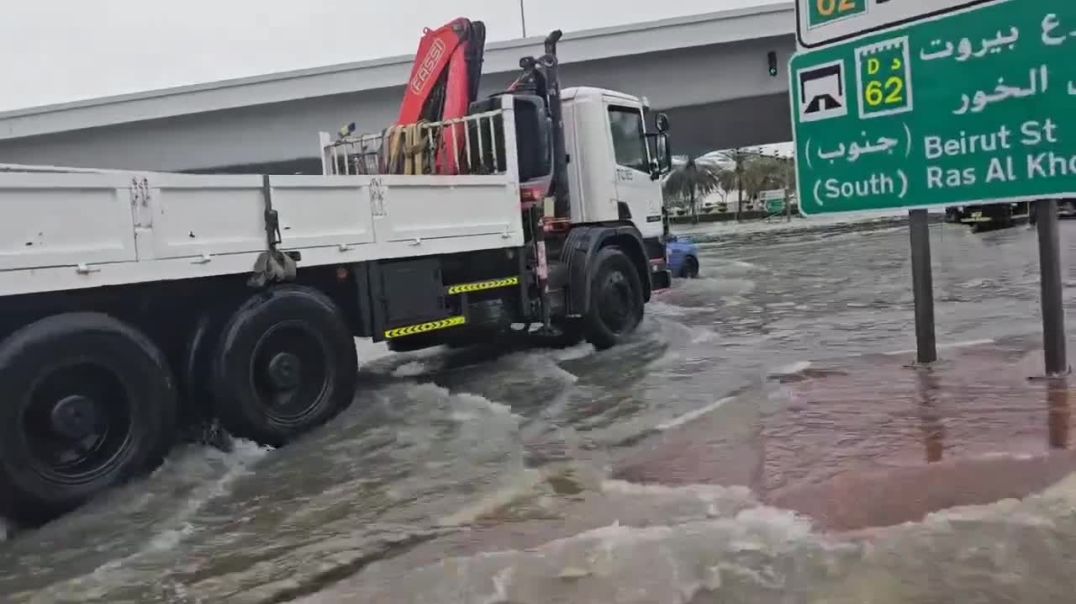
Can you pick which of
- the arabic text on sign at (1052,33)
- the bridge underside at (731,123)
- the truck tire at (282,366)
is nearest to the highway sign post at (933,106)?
the arabic text on sign at (1052,33)

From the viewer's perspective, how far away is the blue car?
20484mm

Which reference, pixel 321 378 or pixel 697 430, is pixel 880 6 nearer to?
pixel 697 430

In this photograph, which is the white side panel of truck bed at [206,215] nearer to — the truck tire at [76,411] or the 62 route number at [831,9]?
the truck tire at [76,411]

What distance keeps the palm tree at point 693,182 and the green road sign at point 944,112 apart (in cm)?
6848

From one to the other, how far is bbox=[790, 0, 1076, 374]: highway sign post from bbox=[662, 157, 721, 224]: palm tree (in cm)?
6846

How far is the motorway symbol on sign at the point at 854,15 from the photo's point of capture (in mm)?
7447

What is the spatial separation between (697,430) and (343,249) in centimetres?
312

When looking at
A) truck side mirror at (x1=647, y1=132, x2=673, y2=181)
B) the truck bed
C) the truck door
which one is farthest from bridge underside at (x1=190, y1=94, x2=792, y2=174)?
the truck bed

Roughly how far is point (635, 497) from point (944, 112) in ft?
13.7

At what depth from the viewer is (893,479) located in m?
5.25

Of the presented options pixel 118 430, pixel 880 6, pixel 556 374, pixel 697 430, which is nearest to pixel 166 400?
pixel 118 430

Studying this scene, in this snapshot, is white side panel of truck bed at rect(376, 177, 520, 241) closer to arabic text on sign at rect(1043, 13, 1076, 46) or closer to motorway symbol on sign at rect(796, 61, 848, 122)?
motorway symbol on sign at rect(796, 61, 848, 122)

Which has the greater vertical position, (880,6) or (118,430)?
(880,6)

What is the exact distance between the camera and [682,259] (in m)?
20.7
